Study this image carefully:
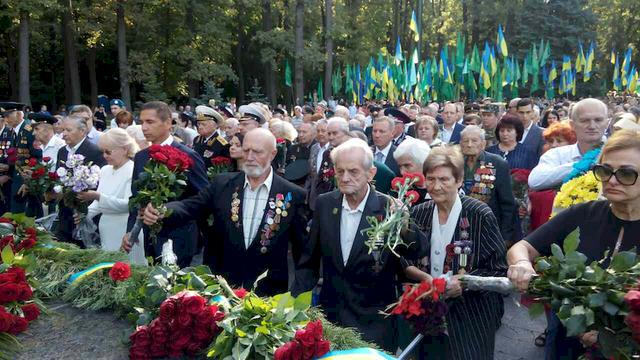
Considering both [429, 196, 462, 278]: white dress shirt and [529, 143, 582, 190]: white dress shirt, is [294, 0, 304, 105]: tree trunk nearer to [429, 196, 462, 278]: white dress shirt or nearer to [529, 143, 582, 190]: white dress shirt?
[529, 143, 582, 190]: white dress shirt

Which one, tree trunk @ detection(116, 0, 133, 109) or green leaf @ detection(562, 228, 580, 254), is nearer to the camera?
green leaf @ detection(562, 228, 580, 254)

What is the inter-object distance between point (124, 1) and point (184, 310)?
3079 centimetres

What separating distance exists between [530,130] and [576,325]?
6.48 metres

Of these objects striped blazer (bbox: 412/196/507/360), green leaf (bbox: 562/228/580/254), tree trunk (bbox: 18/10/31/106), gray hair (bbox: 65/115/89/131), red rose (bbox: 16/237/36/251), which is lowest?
striped blazer (bbox: 412/196/507/360)

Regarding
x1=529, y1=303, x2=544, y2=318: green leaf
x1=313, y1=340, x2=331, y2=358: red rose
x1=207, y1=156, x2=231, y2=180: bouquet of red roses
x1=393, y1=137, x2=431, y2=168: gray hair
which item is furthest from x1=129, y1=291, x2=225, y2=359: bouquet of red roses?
x1=207, y1=156, x2=231, y2=180: bouquet of red roses

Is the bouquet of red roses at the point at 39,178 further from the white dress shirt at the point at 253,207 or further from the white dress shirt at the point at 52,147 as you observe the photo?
the white dress shirt at the point at 253,207

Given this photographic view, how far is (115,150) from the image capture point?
20.2 ft

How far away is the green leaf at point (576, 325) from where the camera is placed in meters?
2.31

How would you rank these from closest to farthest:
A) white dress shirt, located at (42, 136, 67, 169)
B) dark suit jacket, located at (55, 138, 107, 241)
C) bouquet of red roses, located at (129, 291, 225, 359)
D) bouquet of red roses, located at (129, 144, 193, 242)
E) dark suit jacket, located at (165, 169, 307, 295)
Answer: bouquet of red roses, located at (129, 291, 225, 359) → bouquet of red roses, located at (129, 144, 193, 242) → dark suit jacket, located at (165, 169, 307, 295) → dark suit jacket, located at (55, 138, 107, 241) → white dress shirt, located at (42, 136, 67, 169)

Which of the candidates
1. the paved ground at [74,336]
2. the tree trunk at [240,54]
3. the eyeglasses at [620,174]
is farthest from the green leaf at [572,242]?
the tree trunk at [240,54]

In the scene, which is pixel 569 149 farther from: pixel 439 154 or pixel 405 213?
pixel 405 213

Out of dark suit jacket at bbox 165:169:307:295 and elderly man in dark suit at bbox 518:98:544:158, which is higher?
elderly man in dark suit at bbox 518:98:544:158

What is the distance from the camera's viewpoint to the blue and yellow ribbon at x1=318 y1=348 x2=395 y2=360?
8.14 ft

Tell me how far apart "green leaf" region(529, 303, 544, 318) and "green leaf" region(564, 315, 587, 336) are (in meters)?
0.24
